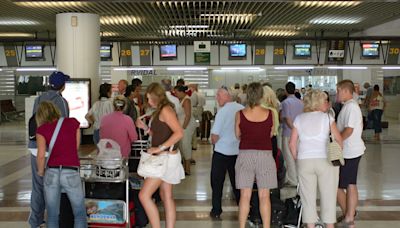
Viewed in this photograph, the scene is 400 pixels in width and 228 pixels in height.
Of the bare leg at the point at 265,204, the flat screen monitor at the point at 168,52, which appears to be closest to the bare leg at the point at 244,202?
the bare leg at the point at 265,204

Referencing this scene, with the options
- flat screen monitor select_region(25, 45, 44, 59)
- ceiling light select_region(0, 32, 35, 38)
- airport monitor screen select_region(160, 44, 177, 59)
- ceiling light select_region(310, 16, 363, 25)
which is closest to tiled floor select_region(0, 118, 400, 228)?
ceiling light select_region(310, 16, 363, 25)

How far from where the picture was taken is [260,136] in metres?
4.63

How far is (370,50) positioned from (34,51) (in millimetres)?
12342

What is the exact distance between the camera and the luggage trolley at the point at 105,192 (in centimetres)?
463

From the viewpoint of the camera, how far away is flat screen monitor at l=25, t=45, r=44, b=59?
17.9 meters

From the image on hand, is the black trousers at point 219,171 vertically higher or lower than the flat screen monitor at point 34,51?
lower

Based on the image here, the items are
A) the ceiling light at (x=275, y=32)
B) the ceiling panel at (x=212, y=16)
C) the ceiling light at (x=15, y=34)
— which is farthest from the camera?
the ceiling light at (x=15, y=34)

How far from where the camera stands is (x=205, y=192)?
7250mm

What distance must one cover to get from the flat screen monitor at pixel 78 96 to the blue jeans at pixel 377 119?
844cm

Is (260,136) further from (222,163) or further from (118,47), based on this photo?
(118,47)

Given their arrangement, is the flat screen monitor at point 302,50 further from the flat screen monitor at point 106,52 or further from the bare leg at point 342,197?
the bare leg at point 342,197

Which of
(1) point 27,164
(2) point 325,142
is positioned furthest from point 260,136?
(1) point 27,164

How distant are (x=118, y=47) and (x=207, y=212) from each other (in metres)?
13.3

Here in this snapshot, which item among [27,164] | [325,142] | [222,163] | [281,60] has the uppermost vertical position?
[281,60]
